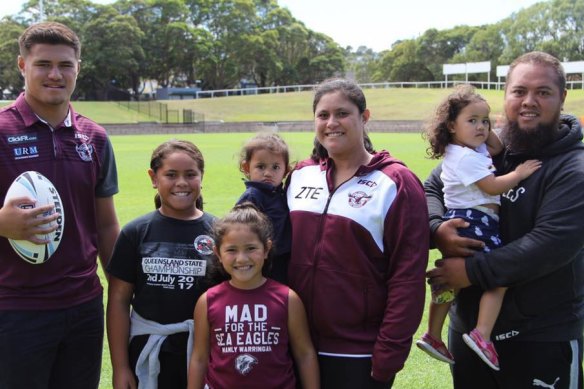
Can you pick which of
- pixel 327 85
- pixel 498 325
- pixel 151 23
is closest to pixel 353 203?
pixel 327 85

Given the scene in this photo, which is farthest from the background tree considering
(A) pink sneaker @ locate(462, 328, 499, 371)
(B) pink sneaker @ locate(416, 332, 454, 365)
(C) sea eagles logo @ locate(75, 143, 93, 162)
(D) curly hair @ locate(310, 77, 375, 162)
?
(A) pink sneaker @ locate(462, 328, 499, 371)

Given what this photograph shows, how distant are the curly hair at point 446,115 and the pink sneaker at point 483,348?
107 centimetres

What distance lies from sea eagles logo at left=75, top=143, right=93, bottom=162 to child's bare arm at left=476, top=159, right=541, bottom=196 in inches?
88.3

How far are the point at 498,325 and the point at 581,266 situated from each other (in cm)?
54

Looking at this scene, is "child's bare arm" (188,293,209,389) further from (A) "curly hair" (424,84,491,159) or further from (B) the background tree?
(B) the background tree

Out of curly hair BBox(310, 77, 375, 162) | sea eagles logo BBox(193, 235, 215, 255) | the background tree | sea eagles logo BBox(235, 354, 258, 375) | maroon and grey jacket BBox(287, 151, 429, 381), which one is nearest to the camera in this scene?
maroon and grey jacket BBox(287, 151, 429, 381)

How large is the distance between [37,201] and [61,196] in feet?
0.73

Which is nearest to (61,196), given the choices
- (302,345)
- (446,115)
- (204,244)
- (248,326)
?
(204,244)

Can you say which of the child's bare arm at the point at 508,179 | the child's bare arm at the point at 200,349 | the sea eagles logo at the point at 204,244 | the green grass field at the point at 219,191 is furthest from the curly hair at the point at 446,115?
the child's bare arm at the point at 200,349

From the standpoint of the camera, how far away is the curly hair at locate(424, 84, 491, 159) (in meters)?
3.26

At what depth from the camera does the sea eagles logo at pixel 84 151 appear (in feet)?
10.8

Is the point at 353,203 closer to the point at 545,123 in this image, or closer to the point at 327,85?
the point at 327,85

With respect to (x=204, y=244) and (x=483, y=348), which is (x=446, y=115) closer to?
(x=483, y=348)

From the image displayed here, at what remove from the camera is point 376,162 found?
117 inches
